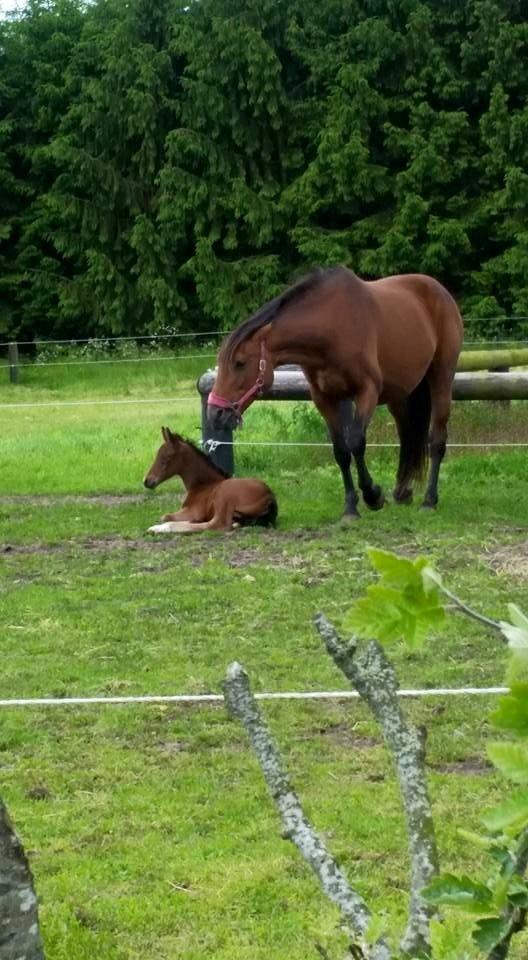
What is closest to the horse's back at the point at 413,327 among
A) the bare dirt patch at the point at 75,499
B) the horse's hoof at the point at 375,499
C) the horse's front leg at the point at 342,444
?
the horse's front leg at the point at 342,444

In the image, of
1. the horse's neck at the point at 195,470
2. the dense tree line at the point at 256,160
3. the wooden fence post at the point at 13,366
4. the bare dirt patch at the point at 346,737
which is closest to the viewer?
the bare dirt patch at the point at 346,737

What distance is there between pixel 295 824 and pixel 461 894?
0.26 m

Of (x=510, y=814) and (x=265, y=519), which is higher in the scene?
(x=510, y=814)

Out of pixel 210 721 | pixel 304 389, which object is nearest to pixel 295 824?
pixel 210 721

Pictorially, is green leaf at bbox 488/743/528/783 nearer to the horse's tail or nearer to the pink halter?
the pink halter

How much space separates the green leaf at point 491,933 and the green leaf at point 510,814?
0.43 ft

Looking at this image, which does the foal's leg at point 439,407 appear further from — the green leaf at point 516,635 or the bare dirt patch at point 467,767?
the green leaf at point 516,635

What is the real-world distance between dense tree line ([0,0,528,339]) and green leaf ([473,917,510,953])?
31.6m

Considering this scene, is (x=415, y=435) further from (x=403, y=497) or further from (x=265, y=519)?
(x=265, y=519)

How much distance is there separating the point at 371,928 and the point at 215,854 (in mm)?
2532

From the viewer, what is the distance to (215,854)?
3635 millimetres

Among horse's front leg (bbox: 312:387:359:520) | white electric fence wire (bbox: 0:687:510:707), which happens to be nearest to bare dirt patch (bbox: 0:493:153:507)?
horse's front leg (bbox: 312:387:359:520)

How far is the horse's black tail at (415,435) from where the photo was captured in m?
10.0

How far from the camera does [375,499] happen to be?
376 inches
